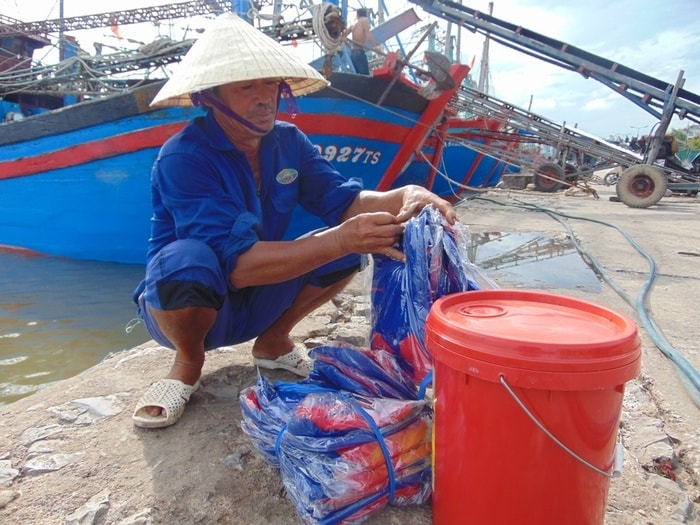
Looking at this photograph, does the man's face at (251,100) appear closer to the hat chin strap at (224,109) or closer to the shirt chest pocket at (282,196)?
the hat chin strap at (224,109)

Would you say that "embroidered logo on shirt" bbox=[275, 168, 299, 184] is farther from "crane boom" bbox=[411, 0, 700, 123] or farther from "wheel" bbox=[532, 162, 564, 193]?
"wheel" bbox=[532, 162, 564, 193]

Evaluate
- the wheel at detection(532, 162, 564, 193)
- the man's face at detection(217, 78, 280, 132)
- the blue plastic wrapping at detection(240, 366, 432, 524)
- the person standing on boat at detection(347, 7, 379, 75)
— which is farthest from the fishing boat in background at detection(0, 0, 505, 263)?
the wheel at detection(532, 162, 564, 193)

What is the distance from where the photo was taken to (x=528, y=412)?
2.67 ft

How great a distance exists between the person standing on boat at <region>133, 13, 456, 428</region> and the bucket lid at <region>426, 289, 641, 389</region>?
46 centimetres

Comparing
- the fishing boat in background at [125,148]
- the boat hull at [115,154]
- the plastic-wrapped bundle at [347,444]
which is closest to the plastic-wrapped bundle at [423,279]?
the plastic-wrapped bundle at [347,444]

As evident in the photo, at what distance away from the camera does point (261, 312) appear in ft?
5.83

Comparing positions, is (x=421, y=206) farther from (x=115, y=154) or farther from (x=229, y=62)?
(x=115, y=154)

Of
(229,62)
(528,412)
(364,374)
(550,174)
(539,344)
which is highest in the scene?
(229,62)

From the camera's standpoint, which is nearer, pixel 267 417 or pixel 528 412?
pixel 528 412

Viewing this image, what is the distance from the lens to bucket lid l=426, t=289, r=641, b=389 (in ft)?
2.65

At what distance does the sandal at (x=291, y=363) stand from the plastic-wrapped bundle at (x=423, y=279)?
566 millimetres

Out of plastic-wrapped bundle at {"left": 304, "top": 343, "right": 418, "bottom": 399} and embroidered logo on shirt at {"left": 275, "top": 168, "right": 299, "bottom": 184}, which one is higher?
A: embroidered logo on shirt at {"left": 275, "top": 168, "right": 299, "bottom": 184}

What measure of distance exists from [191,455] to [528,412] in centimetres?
99

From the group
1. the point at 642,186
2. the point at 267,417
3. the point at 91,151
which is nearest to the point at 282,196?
the point at 267,417
